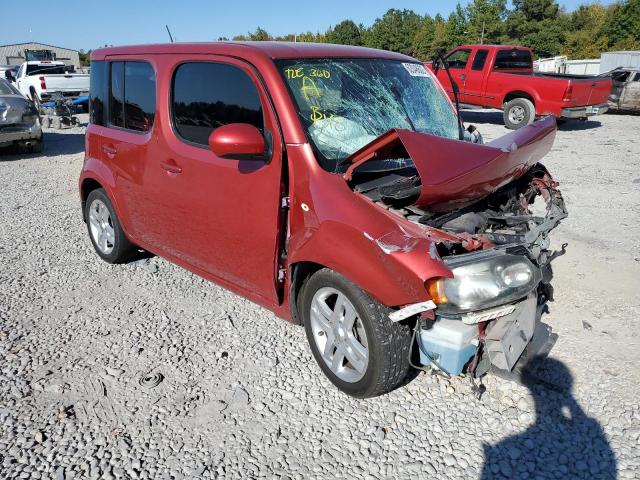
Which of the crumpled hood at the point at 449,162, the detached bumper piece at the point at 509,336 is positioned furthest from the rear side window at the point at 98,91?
the detached bumper piece at the point at 509,336

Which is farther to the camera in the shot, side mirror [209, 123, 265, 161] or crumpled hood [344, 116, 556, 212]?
side mirror [209, 123, 265, 161]

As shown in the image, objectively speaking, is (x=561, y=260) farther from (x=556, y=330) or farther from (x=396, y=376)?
(x=396, y=376)

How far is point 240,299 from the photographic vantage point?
4.07 m

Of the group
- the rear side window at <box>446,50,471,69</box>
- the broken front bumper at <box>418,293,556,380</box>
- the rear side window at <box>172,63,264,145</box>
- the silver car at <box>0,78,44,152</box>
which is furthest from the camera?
the rear side window at <box>446,50,471,69</box>

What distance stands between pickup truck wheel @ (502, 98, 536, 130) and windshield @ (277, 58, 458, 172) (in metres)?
10.2

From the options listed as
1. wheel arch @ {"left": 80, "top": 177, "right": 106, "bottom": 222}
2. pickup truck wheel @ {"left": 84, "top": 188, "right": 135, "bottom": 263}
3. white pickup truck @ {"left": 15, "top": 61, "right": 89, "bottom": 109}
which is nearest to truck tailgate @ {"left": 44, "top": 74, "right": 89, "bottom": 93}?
white pickup truck @ {"left": 15, "top": 61, "right": 89, "bottom": 109}

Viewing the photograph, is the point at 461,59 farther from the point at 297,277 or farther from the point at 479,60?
the point at 297,277

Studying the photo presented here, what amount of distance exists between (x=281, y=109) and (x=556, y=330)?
2436 mm

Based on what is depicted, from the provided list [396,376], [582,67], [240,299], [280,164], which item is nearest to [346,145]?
[280,164]

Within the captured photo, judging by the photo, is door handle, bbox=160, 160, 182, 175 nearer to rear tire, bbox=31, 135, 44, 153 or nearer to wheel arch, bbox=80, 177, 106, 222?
wheel arch, bbox=80, 177, 106, 222

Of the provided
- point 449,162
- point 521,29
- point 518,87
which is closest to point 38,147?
point 449,162

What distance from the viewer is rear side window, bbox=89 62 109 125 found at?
438cm

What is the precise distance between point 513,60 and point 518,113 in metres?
1.96

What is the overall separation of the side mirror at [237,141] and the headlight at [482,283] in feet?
3.96
